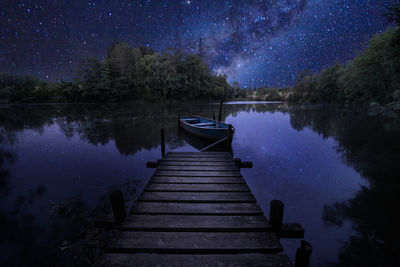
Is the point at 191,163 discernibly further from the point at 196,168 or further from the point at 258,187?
the point at 258,187

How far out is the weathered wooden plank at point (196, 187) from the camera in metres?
4.52

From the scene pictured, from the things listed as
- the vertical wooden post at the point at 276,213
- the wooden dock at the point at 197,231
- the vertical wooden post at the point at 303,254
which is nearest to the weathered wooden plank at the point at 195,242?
the wooden dock at the point at 197,231

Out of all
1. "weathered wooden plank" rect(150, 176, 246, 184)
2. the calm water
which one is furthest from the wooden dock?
the calm water

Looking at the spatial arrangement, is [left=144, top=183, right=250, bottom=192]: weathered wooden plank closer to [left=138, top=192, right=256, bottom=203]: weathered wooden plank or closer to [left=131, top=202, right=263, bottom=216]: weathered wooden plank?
[left=138, top=192, right=256, bottom=203]: weathered wooden plank

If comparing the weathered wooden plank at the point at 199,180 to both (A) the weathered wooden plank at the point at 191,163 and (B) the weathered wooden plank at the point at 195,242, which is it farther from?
(B) the weathered wooden plank at the point at 195,242

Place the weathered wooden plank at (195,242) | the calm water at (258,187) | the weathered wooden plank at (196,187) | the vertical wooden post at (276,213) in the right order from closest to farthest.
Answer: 1. the weathered wooden plank at (195,242)
2. the vertical wooden post at (276,213)
3. the calm water at (258,187)
4. the weathered wooden plank at (196,187)

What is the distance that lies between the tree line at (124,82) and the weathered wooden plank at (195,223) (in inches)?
2337

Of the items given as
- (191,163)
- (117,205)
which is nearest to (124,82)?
(191,163)

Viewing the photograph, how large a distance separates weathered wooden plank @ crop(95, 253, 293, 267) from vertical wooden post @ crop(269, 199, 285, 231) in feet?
1.72

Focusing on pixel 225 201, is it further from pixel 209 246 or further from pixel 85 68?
pixel 85 68

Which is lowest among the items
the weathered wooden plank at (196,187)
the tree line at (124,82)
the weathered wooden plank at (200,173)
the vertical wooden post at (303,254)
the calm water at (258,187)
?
the calm water at (258,187)

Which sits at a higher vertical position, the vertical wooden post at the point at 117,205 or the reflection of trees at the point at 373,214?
the vertical wooden post at the point at 117,205

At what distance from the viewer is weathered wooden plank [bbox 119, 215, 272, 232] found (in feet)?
10.1

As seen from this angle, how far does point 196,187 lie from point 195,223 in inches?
59.5
